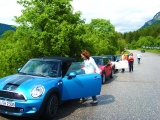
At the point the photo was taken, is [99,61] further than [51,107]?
Yes

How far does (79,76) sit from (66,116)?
1323mm

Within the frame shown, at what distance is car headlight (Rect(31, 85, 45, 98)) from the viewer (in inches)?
209

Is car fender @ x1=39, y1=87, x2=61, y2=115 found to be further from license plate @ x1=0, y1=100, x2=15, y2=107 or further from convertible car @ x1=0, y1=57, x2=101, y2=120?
license plate @ x1=0, y1=100, x2=15, y2=107

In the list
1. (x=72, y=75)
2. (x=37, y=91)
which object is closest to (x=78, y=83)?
(x=72, y=75)

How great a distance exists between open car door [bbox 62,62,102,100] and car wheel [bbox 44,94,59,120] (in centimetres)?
44

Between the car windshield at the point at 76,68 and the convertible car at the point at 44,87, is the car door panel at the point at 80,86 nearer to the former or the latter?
the convertible car at the point at 44,87

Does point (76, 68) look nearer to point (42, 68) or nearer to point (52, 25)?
point (42, 68)

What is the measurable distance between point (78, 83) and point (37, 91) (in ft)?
5.40

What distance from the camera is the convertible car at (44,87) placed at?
5.25 m

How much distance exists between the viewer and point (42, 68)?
21.6ft

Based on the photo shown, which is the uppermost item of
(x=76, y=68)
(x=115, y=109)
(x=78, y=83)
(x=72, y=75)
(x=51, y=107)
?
(x=76, y=68)

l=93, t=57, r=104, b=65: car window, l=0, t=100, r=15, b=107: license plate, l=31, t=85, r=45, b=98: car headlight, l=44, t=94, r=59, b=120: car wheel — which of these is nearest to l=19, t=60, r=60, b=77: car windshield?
l=44, t=94, r=59, b=120: car wheel

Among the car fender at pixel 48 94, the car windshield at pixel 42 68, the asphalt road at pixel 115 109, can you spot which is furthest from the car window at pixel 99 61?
the car fender at pixel 48 94

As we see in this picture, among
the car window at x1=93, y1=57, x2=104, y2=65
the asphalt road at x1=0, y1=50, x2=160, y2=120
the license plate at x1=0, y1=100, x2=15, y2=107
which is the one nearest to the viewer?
the license plate at x1=0, y1=100, x2=15, y2=107
